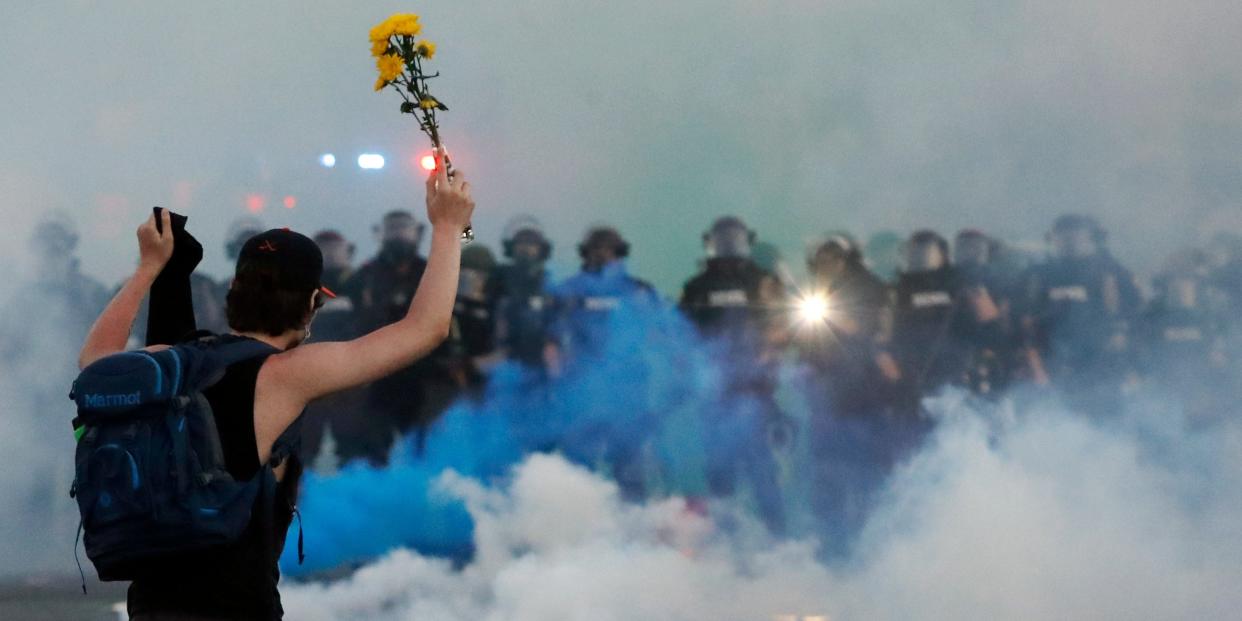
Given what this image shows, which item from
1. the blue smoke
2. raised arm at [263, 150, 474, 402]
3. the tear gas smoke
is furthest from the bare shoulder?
the blue smoke

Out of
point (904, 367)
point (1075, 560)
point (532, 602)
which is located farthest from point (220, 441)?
point (904, 367)

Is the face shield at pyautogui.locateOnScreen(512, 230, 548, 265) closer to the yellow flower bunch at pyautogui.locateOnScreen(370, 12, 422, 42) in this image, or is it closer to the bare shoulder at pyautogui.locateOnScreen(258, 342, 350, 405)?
the yellow flower bunch at pyautogui.locateOnScreen(370, 12, 422, 42)

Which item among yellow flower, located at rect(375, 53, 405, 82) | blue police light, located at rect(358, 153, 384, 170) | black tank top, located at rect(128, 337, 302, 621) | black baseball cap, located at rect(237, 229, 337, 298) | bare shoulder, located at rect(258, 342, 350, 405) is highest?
blue police light, located at rect(358, 153, 384, 170)

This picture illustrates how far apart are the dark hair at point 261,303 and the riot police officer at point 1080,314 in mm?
4915

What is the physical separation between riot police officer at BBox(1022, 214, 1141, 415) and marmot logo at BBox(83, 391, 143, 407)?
5.11 meters

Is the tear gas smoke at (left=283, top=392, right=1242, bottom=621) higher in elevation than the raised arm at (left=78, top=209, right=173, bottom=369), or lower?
higher

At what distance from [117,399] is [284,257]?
26cm

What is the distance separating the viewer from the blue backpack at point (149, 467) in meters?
1.53

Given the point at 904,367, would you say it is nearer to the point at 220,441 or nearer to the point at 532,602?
the point at 532,602

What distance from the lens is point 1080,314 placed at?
6.12 metres

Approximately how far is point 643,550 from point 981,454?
1494 millimetres

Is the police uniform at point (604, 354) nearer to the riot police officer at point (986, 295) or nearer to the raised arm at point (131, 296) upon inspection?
the riot police officer at point (986, 295)

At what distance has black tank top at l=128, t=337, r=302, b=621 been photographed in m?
1.57

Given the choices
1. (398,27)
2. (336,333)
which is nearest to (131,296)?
(398,27)
